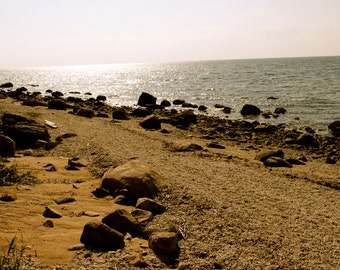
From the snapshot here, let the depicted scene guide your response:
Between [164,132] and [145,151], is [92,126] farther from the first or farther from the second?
[145,151]

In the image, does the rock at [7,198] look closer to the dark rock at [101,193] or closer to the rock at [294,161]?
the dark rock at [101,193]

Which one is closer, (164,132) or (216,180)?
(216,180)

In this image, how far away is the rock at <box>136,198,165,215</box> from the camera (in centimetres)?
624

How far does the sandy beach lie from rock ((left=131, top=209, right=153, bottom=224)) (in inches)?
4.8

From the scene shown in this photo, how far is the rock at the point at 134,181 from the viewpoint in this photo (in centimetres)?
699

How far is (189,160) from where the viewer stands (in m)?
10.4

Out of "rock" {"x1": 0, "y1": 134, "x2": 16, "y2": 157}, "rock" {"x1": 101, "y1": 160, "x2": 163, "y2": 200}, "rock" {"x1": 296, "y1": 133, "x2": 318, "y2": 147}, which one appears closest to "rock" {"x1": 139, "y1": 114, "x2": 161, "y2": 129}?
"rock" {"x1": 296, "y1": 133, "x2": 318, "y2": 147}

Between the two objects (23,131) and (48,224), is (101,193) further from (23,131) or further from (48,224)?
(23,131)

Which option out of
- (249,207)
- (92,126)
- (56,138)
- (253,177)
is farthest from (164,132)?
(249,207)

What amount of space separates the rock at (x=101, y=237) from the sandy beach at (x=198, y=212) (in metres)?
0.16

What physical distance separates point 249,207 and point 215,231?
1.31 metres

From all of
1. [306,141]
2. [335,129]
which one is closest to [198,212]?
[306,141]

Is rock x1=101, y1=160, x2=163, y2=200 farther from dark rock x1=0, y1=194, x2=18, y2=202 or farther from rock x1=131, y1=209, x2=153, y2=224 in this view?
dark rock x1=0, y1=194, x2=18, y2=202

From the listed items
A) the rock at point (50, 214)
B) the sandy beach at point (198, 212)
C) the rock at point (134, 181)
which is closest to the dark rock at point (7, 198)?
the sandy beach at point (198, 212)
